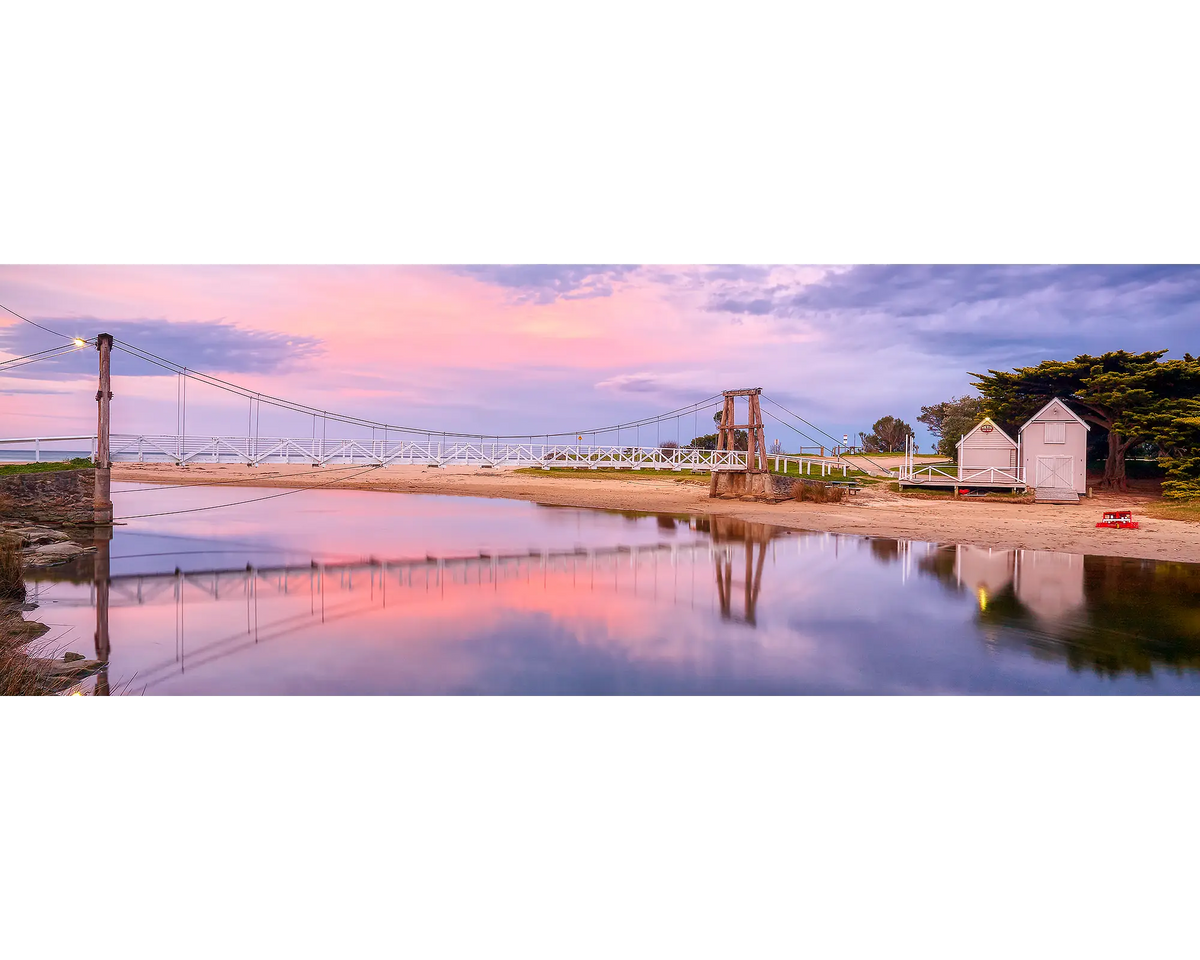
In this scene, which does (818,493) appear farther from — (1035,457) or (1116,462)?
(1116,462)

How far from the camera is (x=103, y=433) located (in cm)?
1500

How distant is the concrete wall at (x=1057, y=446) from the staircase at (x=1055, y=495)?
305 millimetres

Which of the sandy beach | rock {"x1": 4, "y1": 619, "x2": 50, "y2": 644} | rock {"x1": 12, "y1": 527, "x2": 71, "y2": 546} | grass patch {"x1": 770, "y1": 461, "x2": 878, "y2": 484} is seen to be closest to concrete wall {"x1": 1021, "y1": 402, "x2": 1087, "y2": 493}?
the sandy beach

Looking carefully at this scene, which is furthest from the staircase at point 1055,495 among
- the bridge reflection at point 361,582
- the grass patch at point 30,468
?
the grass patch at point 30,468

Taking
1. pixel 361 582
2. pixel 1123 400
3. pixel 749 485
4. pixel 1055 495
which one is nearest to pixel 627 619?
pixel 361 582

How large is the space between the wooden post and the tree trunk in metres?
30.7

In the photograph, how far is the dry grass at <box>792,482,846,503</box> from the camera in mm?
23703

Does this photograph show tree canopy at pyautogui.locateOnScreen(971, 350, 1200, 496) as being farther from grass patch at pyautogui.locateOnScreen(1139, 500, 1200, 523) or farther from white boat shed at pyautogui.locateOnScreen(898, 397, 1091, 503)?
white boat shed at pyautogui.locateOnScreen(898, 397, 1091, 503)

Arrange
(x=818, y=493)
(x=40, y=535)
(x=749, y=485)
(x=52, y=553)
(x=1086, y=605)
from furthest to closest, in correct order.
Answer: (x=749, y=485) → (x=818, y=493) → (x=40, y=535) → (x=52, y=553) → (x=1086, y=605)

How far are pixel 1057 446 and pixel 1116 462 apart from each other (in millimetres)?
2657
